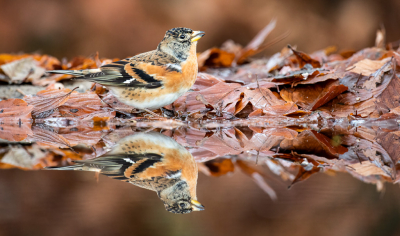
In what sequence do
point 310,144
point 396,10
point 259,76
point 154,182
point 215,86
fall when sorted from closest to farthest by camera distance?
point 154,182, point 310,144, point 215,86, point 259,76, point 396,10

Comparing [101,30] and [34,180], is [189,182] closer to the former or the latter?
[34,180]

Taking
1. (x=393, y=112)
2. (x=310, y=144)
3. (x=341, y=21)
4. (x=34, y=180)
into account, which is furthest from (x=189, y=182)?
(x=341, y=21)

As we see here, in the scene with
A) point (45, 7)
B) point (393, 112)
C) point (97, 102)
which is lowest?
point (393, 112)

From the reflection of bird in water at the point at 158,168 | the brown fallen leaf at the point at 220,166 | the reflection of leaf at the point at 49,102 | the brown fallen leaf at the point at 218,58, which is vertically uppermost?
the reflection of bird in water at the point at 158,168

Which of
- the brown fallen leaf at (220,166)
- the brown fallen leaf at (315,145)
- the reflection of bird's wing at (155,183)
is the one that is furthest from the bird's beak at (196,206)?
the brown fallen leaf at (315,145)

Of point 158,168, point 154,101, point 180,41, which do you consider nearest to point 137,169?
point 158,168

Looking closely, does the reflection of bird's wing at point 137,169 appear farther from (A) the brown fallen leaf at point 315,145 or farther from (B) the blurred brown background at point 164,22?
(B) the blurred brown background at point 164,22
